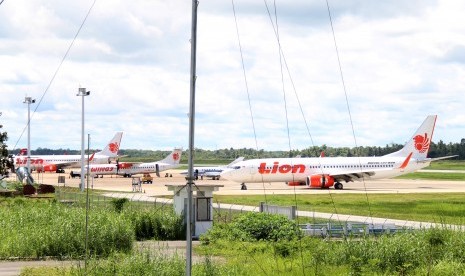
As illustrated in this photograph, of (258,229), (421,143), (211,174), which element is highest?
(421,143)

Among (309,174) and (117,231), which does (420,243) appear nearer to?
(117,231)

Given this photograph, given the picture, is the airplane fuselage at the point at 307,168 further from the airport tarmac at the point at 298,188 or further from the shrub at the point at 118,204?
the shrub at the point at 118,204

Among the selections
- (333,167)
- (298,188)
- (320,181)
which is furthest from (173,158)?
(320,181)

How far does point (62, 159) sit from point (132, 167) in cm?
2019

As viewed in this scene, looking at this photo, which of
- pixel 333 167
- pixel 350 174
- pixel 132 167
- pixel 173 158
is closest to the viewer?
pixel 350 174

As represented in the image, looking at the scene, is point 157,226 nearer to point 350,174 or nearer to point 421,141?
point 350,174

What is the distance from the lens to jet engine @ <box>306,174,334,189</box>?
92.9m

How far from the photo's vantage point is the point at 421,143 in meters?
102

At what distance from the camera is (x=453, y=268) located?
2212 centimetres

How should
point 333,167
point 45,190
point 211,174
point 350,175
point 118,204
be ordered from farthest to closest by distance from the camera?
point 211,174 → point 333,167 → point 350,175 → point 45,190 → point 118,204

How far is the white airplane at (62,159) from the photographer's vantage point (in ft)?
506

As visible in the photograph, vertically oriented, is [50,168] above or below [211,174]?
above

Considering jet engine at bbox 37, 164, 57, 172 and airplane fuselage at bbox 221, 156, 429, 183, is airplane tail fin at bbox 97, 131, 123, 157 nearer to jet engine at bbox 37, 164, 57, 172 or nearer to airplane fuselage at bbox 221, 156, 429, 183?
jet engine at bbox 37, 164, 57, 172

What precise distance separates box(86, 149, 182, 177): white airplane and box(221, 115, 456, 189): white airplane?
4751 centimetres
